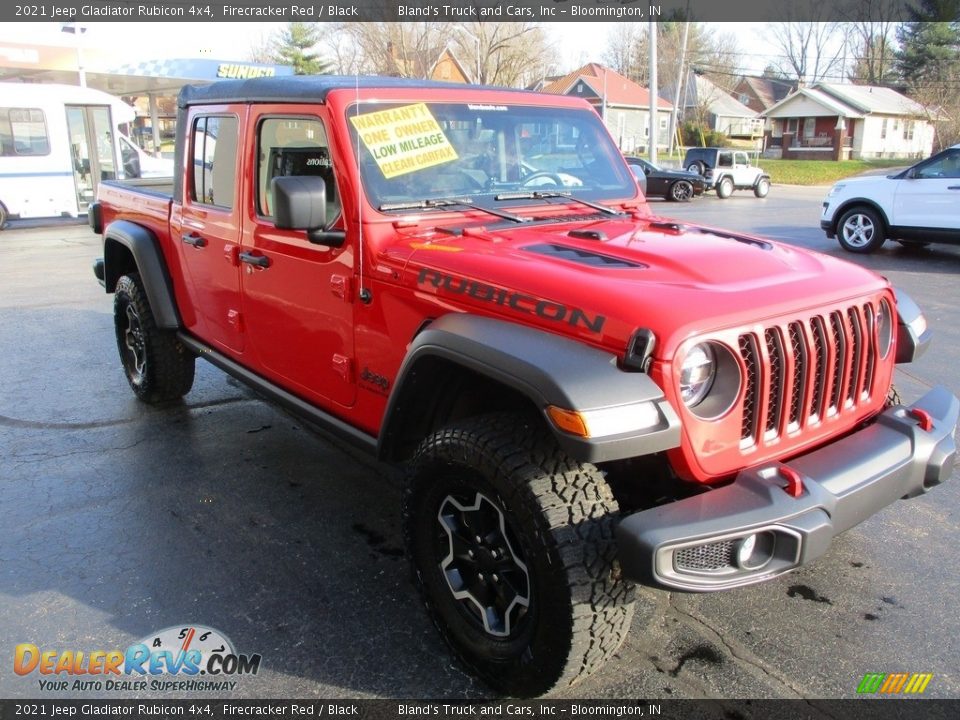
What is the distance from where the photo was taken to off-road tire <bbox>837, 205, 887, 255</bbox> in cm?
1148

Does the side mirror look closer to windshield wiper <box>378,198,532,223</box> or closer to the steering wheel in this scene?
windshield wiper <box>378,198,532,223</box>

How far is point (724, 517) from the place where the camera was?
211 cm

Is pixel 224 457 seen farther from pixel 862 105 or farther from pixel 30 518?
pixel 862 105

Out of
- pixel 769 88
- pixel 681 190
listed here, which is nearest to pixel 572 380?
pixel 681 190

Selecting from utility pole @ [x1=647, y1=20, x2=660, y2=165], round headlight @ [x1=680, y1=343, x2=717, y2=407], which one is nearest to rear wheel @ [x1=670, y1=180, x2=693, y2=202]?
utility pole @ [x1=647, y1=20, x2=660, y2=165]

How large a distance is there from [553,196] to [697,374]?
1.54 metres

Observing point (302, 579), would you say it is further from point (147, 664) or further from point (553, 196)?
point (553, 196)

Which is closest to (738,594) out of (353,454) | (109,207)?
(353,454)

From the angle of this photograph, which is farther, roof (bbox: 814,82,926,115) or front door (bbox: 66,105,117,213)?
roof (bbox: 814,82,926,115)

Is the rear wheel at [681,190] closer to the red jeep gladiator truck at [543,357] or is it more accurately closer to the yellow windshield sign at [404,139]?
the red jeep gladiator truck at [543,357]

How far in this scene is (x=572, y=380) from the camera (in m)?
2.15

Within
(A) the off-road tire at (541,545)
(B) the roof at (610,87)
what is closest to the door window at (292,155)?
(A) the off-road tire at (541,545)

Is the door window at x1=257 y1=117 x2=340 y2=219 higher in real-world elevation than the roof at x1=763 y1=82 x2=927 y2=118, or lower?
lower

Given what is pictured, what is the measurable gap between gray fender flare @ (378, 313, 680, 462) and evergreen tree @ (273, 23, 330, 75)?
2096 inches
